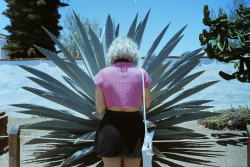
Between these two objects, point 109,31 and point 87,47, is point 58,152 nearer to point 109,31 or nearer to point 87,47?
point 87,47

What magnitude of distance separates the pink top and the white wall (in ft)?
28.2

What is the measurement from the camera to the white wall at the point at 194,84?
1110cm

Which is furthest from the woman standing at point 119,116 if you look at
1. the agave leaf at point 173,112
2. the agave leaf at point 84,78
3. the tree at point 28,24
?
the tree at point 28,24

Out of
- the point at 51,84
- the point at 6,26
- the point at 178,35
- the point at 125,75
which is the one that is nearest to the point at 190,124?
the point at 178,35

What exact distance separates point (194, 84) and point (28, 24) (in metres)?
9.92

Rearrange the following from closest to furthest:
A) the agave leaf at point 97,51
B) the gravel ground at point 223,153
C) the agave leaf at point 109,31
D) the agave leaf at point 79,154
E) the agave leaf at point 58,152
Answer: the agave leaf at point 79,154 → the agave leaf at point 58,152 → the agave leaf at point 97,51 → the agave leaf at point 109,31 → the gravel ground at point 223,153

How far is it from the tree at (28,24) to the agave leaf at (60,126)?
13890 millimetres

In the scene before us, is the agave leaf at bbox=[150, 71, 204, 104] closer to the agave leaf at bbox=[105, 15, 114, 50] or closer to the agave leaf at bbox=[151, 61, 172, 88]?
the agave leaf at bbox=[151, 61, 172, 88]

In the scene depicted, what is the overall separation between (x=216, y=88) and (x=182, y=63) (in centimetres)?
752

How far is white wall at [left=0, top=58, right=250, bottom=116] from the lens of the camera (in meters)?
11.1

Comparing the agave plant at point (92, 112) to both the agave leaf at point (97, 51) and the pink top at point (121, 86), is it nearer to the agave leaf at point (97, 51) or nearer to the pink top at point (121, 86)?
the agave leaf at point (97, 51)

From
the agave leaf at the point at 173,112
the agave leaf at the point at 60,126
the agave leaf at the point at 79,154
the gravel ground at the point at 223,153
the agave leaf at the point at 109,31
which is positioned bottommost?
the gravel ground at the point at 223,153

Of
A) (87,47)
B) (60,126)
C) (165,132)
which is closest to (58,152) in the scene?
(60,126)

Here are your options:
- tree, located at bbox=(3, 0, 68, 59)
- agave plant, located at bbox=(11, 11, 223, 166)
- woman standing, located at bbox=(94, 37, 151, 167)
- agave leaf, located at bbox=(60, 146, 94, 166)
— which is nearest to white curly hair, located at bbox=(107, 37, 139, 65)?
woman standing, located at bbox=(94, 37, 151, 167)
